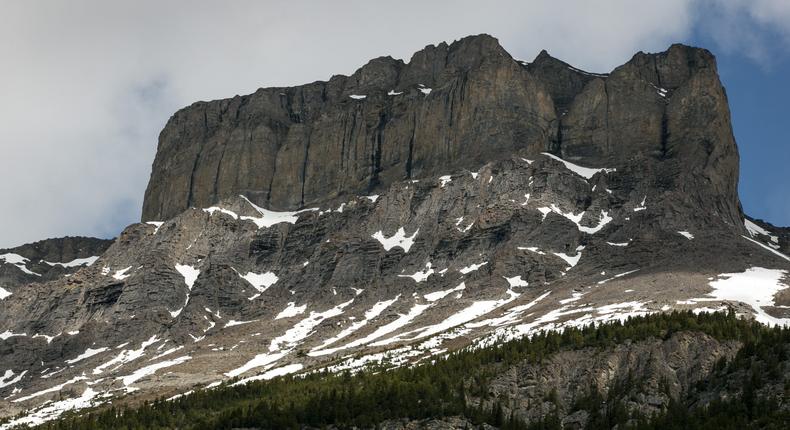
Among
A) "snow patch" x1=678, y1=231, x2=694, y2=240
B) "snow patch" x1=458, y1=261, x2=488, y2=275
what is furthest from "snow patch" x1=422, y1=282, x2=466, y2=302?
"snow patch" x1=678, y1=231, x2=694, y2=240

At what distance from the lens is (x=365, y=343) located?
15762cm

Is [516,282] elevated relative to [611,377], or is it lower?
elevated

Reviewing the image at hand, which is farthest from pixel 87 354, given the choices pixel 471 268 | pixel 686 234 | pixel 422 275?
pixel 686 234

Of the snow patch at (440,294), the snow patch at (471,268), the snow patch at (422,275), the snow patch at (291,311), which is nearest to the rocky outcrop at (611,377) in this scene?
the snow patch at (440,294)

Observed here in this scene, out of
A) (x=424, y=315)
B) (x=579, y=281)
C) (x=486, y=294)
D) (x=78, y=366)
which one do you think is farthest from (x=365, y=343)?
(x=78, y=366)

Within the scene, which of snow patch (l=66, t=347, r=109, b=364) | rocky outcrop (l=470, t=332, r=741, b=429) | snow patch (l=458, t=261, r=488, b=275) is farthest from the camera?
snow patch (l=66, t=347, r=109, b=364)

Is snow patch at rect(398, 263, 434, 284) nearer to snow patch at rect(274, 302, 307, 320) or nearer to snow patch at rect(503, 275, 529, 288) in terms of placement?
snow patch at rect(274, 302, 307, 320)

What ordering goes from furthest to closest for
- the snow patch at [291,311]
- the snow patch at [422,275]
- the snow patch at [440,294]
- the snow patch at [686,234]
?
the snow patch at [422,275] < the snow patch at [291,311] < the snow patch at [686,234] < the snow patch at [440,294]

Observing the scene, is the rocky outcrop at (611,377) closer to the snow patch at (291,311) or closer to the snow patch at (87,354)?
the snow patch at (291,311)

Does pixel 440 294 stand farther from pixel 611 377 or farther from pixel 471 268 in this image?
pixel 611 377

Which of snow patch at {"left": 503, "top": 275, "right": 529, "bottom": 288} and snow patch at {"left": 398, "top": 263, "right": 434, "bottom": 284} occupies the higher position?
snow patch at {"left": 398, "top": 263, "right": 434, "bottom": 284}

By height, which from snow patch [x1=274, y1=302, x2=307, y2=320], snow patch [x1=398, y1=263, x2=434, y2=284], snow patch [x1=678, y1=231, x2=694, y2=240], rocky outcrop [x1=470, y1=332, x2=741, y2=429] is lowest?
rocky outcrop [x1=470, y1=332, x2=741, y2=429]

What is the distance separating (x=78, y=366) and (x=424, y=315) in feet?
194

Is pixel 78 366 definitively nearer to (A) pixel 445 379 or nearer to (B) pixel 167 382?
(B) pixel 167 382
